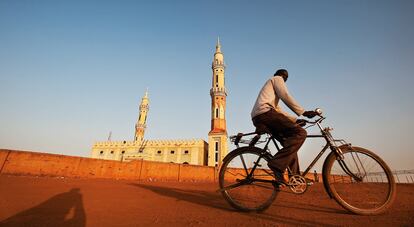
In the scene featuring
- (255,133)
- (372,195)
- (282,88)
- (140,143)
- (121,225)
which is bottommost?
(121,225)

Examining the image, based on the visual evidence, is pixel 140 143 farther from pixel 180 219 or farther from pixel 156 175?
pixel 180 219

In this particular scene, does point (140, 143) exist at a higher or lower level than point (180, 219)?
higher

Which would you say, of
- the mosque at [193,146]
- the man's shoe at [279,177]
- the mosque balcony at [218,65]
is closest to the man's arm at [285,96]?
the man's shoe at [279,177]

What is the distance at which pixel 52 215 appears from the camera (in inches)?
99.7

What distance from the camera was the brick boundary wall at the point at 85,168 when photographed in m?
7.12

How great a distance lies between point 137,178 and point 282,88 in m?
9.46

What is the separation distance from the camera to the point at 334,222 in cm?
227

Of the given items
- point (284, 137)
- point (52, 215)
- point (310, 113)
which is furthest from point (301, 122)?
point (52, 215)

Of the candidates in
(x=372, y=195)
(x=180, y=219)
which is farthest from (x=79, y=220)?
(x=372, y=195)

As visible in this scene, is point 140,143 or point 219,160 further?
point 140,143

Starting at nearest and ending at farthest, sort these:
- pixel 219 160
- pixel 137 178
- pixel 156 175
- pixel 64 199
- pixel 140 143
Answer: pixel 64 199
pixel 137 178
pixel 156 175
pixel 219 160
pixel 140 143

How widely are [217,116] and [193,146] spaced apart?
8.14 m

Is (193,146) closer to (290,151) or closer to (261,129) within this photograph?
(261,129)

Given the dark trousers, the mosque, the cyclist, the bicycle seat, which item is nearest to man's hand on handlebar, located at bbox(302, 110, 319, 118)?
the cyclist
